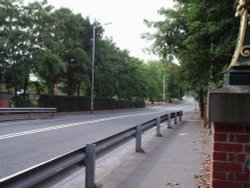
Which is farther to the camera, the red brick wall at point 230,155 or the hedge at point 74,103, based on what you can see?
the hedge at point 74,103

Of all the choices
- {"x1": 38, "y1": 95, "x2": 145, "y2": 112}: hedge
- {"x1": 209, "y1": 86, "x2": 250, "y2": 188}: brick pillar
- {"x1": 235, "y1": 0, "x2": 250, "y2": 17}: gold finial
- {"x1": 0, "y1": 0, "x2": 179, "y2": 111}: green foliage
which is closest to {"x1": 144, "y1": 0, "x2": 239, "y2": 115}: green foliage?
{"x1": 0, "y1": 0, "x2": 179, "y2": 111}: green foliage

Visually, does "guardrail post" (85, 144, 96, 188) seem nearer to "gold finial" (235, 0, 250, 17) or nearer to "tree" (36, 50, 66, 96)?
"gold finial" (235, 0, 250, 17)

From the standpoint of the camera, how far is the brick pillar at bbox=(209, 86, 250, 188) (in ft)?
13.0

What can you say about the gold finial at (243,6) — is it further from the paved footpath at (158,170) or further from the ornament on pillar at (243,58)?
the paved footpath at (158,170)

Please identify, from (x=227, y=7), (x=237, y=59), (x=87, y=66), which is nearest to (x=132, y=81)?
(x=87, y=66)

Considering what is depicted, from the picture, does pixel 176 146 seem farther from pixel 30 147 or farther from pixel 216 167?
pixel 216 167

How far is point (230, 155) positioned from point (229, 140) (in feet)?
0.45

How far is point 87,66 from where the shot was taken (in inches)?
1854

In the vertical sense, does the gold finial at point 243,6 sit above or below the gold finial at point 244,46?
above

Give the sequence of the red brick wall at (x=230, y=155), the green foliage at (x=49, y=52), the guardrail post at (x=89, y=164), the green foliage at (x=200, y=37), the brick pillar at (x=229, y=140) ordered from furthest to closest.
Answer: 1. the green foliage at (x=49, y=52)
2. the green foliage at (x=200, y=37)
3. the guardrail post at (x=89, y=164)
4. the red brick wall at (x=230, y=155)
5. the brick pillar at (x=229, y=140)

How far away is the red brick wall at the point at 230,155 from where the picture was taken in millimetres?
4109

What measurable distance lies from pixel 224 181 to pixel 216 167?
0.47 feet

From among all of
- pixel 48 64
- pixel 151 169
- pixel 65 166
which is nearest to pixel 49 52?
pixel 48 64

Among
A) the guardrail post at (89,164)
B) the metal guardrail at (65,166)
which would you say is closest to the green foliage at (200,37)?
the metal guardrail at (65,166)
